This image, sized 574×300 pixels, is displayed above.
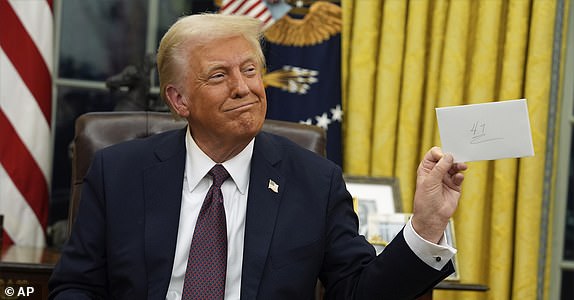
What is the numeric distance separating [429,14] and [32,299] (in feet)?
6.84

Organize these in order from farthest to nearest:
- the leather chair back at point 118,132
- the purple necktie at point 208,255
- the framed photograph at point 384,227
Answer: the framed photograph at point 384,227
the leather chair back at point 118,132
the purple necktie at point 208,255

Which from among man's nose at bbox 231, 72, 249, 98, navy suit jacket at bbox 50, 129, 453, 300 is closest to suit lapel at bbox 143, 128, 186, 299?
navy suit jacket at bbox 50, 129, 453, 300

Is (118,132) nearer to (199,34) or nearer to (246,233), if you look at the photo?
(199,34)

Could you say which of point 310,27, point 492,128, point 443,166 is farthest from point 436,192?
point 310,27

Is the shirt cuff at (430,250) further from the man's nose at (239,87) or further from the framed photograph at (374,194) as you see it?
the framed photograph at (374,194)

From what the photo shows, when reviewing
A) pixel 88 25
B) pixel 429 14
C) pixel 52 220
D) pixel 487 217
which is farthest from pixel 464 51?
pixel 52 220

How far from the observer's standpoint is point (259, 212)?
86.0 inches

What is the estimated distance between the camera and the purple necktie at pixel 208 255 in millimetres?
2100

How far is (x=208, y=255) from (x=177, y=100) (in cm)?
46

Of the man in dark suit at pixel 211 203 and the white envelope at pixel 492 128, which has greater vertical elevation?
the white envelope at pixel 492 128

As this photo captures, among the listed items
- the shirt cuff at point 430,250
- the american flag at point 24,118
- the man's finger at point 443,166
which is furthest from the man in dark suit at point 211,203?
the american flag at point 24,118

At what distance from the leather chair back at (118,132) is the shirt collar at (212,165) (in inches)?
17.4

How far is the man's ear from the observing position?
2301 millimetres

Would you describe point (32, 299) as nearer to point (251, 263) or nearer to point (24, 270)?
point (24, 270)
